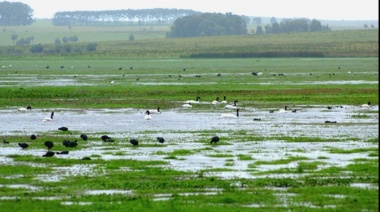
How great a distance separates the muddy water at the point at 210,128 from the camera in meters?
23.0

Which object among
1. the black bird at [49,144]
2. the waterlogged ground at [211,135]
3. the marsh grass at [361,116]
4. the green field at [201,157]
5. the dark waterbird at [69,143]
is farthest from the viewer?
the marsh grass at [361,116]

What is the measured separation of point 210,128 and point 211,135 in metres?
2.57

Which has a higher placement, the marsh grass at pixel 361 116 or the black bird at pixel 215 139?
the black bird at pixel 215 139

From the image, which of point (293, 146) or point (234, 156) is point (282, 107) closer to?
point (293, 146)

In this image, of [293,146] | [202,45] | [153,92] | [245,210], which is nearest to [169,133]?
[293,146]

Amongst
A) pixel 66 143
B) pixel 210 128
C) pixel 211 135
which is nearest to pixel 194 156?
pixel 66 143

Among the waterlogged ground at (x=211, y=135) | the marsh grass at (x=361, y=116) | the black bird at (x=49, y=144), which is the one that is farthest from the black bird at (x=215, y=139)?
the marsh grass at (x=361, y=116)

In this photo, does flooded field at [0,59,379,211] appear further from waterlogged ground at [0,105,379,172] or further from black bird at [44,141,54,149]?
black bird at [44,141,54,149]

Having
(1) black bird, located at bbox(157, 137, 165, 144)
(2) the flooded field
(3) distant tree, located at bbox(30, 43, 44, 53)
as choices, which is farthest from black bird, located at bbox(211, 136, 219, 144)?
(3) distant tree, located at bbox(30, 43, 44, 53)

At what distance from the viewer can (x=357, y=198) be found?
16.4 metres

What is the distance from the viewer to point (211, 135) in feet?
96.2

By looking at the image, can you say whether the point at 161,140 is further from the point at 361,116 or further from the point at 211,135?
the point at 361,116

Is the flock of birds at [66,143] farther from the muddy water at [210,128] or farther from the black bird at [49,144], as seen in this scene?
the muddy water at [210,128]

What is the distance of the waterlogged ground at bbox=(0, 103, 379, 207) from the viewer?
21.5 m
